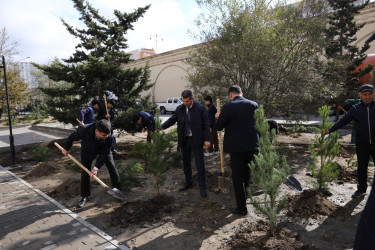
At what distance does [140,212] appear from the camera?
4.05 meters

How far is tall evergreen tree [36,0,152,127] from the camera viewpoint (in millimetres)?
8469

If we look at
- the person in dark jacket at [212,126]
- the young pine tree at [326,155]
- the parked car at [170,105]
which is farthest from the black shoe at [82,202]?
the parked car at [170,105]

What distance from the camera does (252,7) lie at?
25.6 ft

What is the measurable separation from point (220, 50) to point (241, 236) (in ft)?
19.4

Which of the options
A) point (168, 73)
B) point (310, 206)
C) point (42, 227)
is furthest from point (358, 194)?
point (168, 73)

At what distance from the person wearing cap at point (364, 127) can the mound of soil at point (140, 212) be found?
9.99 feet

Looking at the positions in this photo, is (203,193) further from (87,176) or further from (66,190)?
(66,190)

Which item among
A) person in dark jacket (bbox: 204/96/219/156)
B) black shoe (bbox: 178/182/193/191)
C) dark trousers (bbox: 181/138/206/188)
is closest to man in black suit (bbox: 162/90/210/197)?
dark trousers (bbox: 181/138/206/188)

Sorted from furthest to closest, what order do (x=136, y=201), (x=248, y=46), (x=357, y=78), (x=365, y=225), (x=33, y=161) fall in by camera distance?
(x=357, y=78), (x=33, y=161), (x=248, y=46), (x=136, y=201), (x=365, y=225)

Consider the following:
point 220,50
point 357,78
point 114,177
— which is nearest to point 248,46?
point 220,50

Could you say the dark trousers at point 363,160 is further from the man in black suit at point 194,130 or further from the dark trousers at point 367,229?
the dark trousers at point 367,229

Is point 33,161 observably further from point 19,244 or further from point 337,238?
point 337,238

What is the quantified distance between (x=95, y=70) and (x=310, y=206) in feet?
23.8

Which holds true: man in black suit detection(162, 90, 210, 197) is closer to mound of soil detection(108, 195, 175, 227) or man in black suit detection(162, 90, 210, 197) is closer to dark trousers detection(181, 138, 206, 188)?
dark trousers detection(181, 138, 206, 188)
